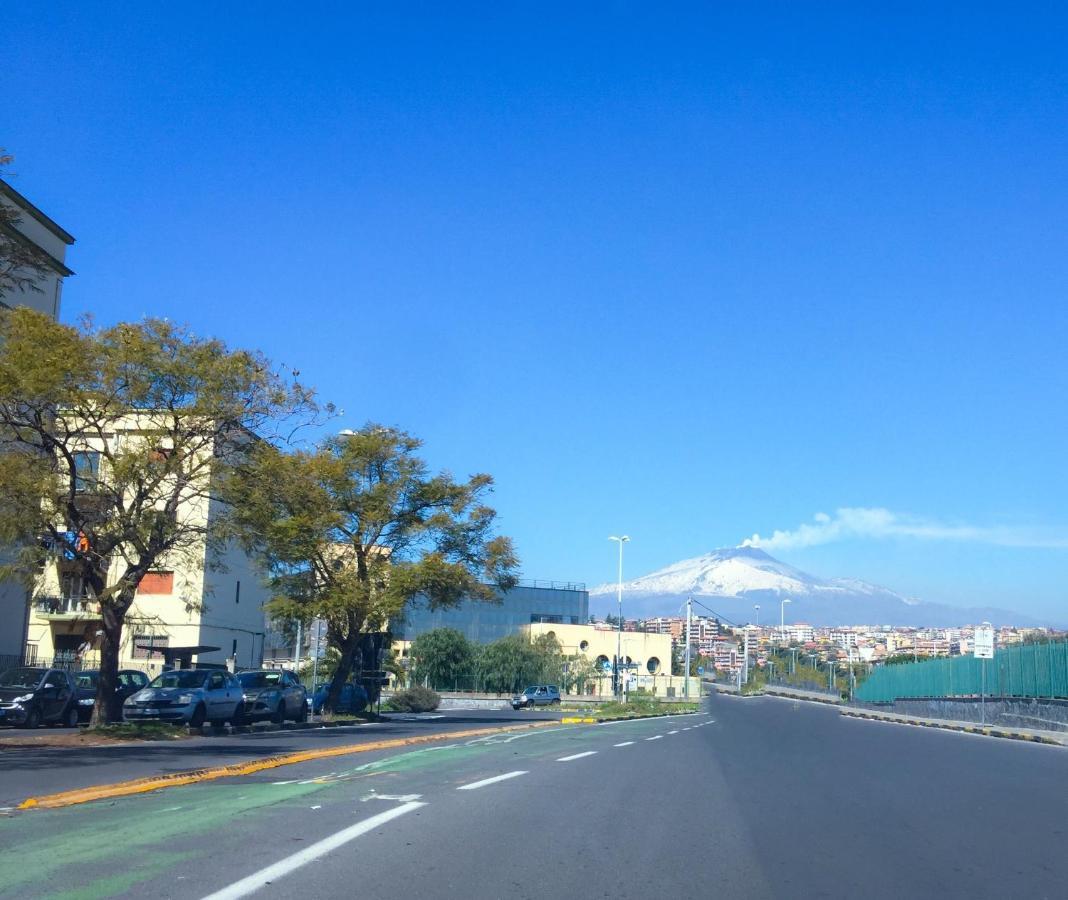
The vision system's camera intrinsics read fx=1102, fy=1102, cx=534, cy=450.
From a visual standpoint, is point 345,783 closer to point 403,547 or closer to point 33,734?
point 33,734

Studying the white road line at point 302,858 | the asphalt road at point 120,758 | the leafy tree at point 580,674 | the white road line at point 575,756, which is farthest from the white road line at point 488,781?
the leafy tree at point 580,674

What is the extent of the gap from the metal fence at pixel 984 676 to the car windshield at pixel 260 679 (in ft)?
86.3

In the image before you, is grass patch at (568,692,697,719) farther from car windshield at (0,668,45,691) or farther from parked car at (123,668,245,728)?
car windshield at (0,668,45,691)

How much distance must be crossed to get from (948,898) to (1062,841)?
333 cm

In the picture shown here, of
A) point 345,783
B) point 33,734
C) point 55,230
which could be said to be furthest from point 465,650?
point 345,783

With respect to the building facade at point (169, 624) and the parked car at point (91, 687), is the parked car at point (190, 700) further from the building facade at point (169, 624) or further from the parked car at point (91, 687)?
the building facade at point (169, 624)

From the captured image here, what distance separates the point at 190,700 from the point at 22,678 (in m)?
6.14

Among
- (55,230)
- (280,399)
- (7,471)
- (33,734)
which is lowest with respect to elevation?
(33,734)

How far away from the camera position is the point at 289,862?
8.27 metres

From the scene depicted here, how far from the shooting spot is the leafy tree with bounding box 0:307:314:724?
22688mm

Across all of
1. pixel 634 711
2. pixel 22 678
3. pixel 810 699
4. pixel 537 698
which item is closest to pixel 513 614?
pixel 810 699

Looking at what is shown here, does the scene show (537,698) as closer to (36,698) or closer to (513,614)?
(36,698)

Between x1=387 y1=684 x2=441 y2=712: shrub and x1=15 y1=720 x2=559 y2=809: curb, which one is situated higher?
x1=15 y1=720 x2=559 y2=809: curb

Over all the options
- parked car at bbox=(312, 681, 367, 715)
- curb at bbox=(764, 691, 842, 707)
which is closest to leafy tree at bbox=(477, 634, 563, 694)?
curb at bbox=(764, 691, 842, 707)
